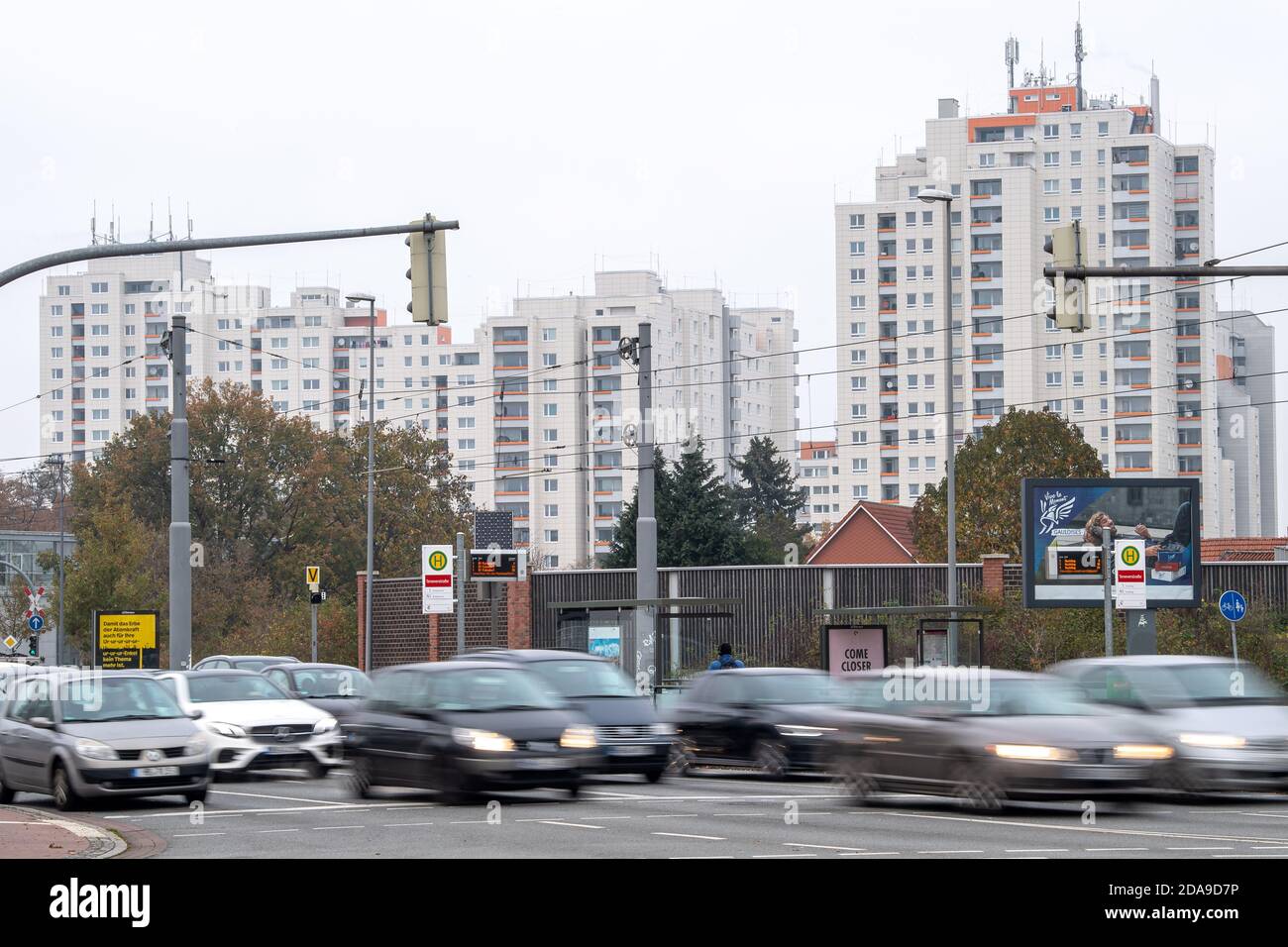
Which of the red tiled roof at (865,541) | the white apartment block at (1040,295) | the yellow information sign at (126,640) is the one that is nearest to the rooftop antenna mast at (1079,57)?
the white apartment block at (1040,295)

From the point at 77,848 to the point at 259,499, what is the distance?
257 ft

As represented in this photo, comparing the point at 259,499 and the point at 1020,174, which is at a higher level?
the point at 1020,174

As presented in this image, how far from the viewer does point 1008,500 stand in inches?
3049

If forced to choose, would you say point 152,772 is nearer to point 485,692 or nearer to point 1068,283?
point 485,692

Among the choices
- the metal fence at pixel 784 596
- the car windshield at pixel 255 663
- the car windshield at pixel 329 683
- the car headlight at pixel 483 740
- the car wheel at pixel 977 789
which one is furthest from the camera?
the metal fence at pixel 784 596

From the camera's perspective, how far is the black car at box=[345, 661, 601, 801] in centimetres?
1998

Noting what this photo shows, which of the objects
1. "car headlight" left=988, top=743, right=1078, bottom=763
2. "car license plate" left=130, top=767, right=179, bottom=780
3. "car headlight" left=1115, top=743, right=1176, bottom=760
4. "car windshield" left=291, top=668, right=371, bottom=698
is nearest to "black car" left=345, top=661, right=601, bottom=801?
"car license plate" left=130, top=767, right=179, bottom=780

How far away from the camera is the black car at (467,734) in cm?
1998

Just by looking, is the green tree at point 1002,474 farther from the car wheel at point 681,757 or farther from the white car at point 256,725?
the white car at point 256,725

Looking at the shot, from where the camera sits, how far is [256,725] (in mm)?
26188

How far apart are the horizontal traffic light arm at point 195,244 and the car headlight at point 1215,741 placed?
955cm

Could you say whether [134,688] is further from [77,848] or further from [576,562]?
[576,562]
